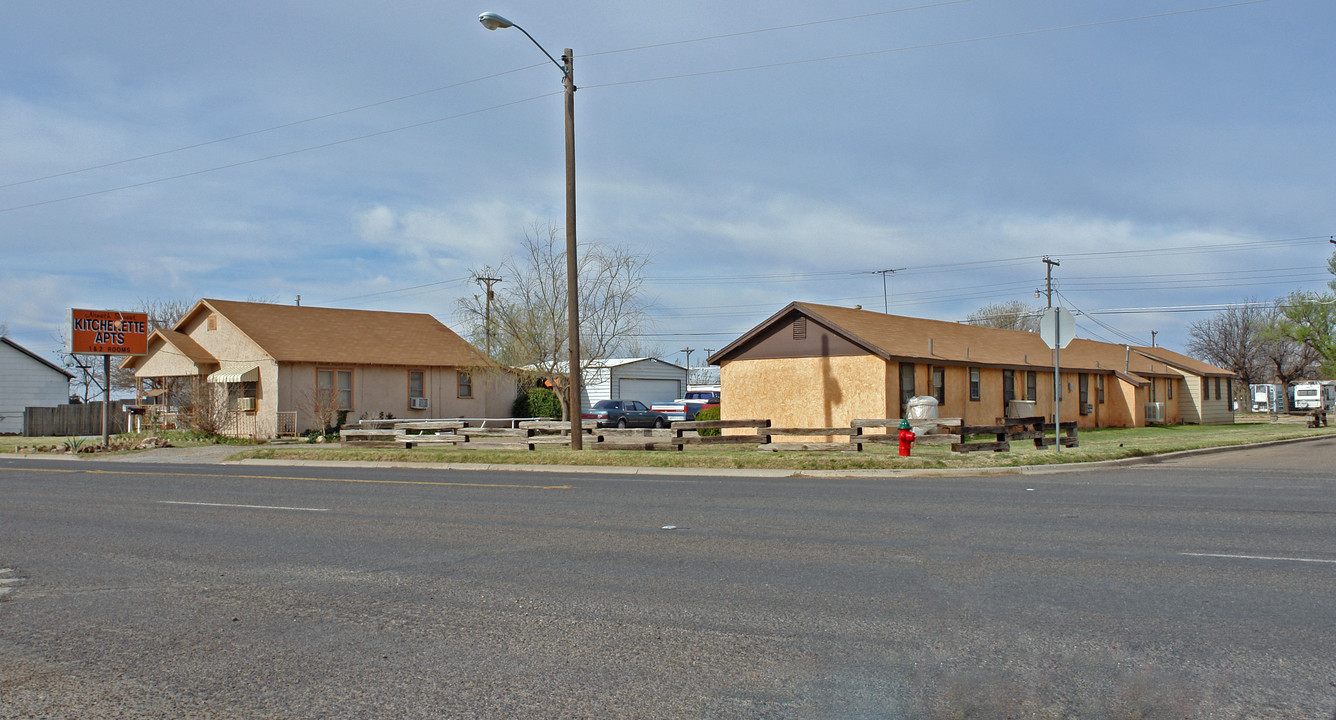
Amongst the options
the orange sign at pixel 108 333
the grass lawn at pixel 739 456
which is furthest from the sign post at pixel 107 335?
the grass lawn at pixel 739 456

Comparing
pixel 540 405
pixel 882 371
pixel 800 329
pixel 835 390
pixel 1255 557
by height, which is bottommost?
pixel 1255 557

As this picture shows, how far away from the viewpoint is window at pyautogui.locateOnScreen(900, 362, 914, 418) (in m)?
28.8

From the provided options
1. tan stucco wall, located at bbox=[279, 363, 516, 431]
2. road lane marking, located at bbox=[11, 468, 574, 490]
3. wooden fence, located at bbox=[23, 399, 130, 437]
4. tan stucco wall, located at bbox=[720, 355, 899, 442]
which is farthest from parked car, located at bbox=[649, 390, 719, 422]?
road lane marking, located at bbox=[11, 468, 574, 490]

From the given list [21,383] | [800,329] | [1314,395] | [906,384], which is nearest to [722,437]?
[800,329]

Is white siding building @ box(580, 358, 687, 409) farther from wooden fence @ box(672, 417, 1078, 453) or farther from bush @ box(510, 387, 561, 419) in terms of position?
wooden fence @ box(672, 417, 1078, 453)

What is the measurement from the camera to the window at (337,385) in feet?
118

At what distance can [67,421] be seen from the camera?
4534 centimetres

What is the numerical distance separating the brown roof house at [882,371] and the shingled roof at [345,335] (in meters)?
13.5

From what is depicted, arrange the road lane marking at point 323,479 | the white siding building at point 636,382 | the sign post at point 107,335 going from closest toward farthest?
the road lane marking at point 323,479 → the sign post at point 107,335 → the white siding building at point 636,382

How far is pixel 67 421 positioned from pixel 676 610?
48.6 meters

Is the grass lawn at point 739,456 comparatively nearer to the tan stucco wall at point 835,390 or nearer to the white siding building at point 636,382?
the tan stucco wall at point 835,390

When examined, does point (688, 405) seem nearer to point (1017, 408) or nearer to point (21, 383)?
point (1017, 408)

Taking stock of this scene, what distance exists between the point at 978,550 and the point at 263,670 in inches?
250

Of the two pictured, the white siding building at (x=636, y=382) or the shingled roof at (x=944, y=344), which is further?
the white siding building at (x=636, y=382)
